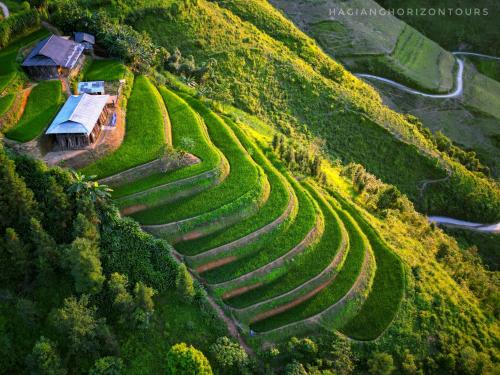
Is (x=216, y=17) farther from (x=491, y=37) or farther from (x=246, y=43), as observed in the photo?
(x=491, y=37)

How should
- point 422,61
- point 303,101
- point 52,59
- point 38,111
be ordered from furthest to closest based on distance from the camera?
point 422,61
point 303,101
point 52,59
point 38,111

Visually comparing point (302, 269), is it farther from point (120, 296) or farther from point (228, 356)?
point (120, 296)

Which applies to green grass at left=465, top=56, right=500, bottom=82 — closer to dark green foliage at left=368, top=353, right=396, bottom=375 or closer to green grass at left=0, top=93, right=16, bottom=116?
dark green foliage at left=368, top=353, right=396, bottom=375

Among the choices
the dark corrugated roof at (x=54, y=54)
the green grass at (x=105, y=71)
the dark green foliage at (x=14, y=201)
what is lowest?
the dark green foliage at (x=14, y=201)

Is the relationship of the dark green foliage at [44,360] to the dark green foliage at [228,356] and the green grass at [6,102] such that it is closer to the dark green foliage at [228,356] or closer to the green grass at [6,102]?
the dark green foliage at [228,356]

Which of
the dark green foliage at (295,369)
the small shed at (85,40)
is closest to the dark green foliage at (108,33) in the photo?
Result: the small shed at (85,40)

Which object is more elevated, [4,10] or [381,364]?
[4,10]

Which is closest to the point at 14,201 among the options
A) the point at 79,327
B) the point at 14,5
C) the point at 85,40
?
the point at 79,327

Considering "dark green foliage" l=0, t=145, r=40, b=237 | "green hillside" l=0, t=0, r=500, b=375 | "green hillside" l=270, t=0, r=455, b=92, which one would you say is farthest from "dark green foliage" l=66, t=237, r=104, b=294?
"green hillside" l=270, t=0, r=455, b=92

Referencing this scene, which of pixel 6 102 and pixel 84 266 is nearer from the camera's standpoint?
pixel 84 266
